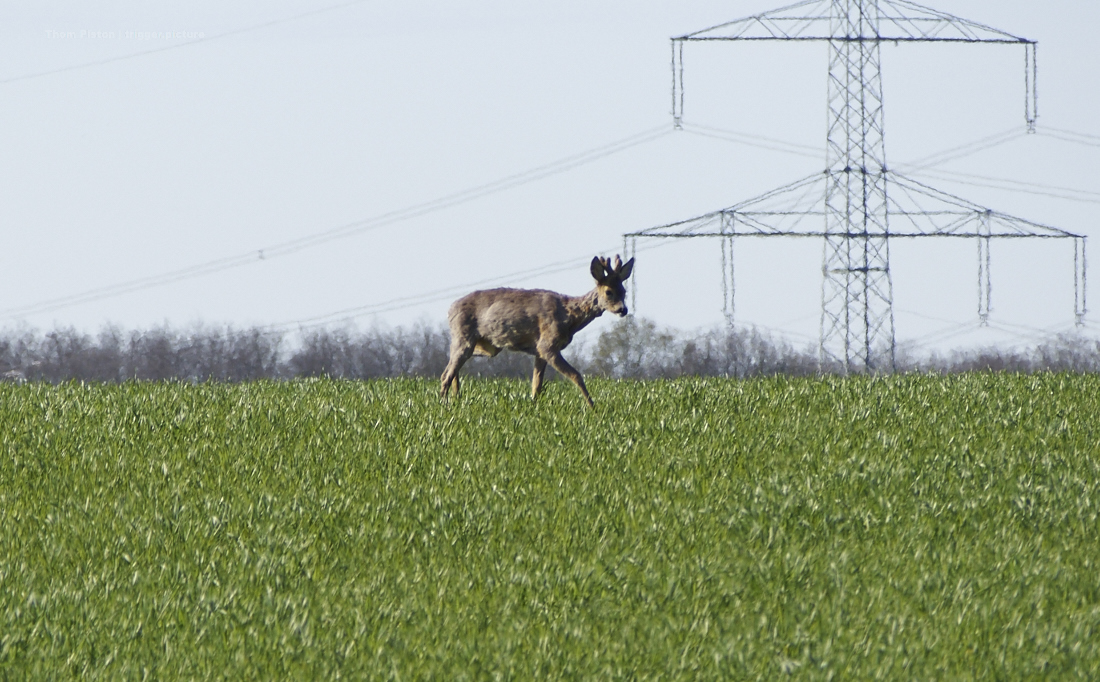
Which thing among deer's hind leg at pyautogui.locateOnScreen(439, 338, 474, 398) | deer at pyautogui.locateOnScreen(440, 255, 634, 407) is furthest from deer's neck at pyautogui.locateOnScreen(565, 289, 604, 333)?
deer's hind leg at pyautogui.locateOnScreen(439, 338, 474, 398)

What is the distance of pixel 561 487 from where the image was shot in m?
8.59

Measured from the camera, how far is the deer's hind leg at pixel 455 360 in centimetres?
1149

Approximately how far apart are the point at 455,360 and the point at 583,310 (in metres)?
1.41

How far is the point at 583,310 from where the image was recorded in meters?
11.2

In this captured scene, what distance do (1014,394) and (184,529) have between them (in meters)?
8.83

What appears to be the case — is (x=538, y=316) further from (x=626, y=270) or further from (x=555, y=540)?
(x=555, y=540)

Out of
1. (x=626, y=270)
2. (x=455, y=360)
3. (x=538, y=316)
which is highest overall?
(x=626, y=270)

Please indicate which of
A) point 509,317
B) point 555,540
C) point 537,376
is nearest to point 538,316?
point 509,317

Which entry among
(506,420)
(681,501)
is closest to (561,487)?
(681,501)

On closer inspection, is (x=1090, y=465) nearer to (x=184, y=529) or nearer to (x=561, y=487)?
(x=561, y=487)

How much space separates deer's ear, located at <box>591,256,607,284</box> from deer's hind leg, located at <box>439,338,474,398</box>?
141 centimetres

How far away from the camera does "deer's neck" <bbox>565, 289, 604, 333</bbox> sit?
11.2 meters

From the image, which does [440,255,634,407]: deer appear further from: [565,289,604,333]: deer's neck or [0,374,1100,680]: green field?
[0,374,1100,680]: green field

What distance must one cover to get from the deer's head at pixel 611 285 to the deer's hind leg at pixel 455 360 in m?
1.39
